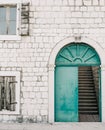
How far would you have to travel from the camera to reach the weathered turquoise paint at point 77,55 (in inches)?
433

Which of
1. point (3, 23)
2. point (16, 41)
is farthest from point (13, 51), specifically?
point (3, 23)

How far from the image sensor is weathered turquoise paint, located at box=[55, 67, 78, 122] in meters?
10.9

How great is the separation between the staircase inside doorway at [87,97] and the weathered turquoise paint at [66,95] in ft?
3.96

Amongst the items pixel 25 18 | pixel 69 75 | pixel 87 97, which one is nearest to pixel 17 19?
pixel 25 18

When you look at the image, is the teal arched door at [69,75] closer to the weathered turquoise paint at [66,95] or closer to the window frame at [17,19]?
the weathered turquoise paint at [66,95]

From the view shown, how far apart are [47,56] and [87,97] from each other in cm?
447

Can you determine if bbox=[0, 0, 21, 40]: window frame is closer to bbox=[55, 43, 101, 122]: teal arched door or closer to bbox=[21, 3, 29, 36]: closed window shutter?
bbox=[21, 3, 29, 36]: closed window shutter

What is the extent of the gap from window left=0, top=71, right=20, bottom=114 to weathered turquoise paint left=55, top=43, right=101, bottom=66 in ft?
5.94

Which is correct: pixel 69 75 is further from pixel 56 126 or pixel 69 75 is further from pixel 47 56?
pixel 56 126

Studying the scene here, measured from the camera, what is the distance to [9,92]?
426 inches

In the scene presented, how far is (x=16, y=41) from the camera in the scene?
10.9 metres

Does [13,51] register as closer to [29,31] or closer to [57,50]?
[29,31]

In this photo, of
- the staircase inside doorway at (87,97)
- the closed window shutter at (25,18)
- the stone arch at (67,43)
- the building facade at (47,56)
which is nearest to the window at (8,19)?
the building facade at (47,56)

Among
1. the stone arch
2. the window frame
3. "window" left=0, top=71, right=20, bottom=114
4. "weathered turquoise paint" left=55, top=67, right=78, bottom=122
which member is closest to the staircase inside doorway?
"weathered turquoise paint" left=55, top=67, right=78, bottom=122
